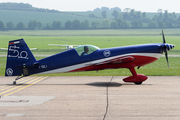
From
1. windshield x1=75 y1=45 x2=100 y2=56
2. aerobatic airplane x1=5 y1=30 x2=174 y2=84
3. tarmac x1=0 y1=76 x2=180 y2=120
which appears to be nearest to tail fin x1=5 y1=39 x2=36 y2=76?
aerobatic airplane x1=5 y1=30 x2=174 y2=84

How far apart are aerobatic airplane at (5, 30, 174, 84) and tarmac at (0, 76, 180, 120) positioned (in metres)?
1.32

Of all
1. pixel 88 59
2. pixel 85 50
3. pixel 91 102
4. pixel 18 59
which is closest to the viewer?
pixel 91 102

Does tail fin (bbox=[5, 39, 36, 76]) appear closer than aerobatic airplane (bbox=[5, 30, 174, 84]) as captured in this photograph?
No

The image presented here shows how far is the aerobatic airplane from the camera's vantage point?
15.8 m

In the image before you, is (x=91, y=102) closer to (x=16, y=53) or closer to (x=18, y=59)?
(x=18, y=59)

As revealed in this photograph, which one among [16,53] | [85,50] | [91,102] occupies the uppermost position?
[85,50]

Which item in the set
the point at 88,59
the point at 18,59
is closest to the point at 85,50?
the point at 88,59

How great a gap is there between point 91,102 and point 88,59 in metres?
5.29

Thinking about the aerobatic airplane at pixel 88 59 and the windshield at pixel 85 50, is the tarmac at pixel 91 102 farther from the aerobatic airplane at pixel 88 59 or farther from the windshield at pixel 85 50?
the windshield at pixel 85 50

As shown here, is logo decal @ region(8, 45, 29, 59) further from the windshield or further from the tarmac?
the windshield

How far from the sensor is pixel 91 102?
35.7 ft

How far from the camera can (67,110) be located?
958 cm

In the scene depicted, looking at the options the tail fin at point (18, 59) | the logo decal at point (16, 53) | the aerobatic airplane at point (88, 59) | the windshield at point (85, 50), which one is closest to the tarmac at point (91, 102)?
the tail fin at point (18, 59)

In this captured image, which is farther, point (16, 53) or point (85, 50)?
point (16, 53)
